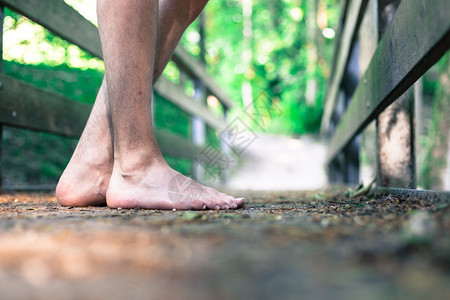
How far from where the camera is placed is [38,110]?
70.7 inches

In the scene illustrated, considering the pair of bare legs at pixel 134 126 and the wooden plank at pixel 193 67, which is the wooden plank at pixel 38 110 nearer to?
the pair of bare legs at pixel 134 126

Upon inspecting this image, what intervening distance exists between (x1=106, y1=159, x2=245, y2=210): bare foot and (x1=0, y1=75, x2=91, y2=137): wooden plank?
2.09 feet

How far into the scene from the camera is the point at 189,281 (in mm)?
380

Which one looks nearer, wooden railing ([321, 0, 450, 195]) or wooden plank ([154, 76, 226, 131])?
wooden railing ([321, 0, 450, 195])

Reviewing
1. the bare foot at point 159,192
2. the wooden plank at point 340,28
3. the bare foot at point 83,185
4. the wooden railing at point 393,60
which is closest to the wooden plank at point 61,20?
the bare foot at point 83,185

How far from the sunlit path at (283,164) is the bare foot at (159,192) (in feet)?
14.4

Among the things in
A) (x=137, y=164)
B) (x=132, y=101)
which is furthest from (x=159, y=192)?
(x=132, y=101)

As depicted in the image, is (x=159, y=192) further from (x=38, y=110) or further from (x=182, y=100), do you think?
(x=182, y=100)

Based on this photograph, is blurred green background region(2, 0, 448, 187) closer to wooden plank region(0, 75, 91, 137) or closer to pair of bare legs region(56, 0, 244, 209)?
wooden plank region(0, 75, 91, 137)

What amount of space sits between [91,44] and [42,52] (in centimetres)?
162

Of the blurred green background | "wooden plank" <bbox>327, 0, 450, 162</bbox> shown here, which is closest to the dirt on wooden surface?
"wooden plank" <bbox>327, 0, 450, 162</bbox>

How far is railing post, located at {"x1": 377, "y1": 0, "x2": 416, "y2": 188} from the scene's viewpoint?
4.99 feet

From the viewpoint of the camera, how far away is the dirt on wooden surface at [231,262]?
14.0 inches

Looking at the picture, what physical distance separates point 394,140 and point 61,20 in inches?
55.0
